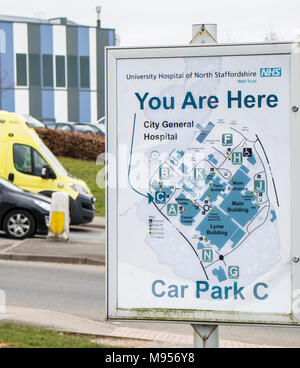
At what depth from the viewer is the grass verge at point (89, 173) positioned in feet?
84.0

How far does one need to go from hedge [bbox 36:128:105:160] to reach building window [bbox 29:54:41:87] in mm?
21067

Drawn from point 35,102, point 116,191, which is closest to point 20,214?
point 116,191

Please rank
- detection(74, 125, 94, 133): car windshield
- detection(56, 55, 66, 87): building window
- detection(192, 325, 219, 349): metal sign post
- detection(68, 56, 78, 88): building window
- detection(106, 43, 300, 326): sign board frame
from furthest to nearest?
1. detection(68, 56, 78, 88): building window
2. detection(56, 55, 66, 87): building window
3. detection(74, 125, 94, 133): car windshield
4. detection(192, 325, 219, 349): metal sign post
5. detection(106, 43, 300, 326): sign board frame

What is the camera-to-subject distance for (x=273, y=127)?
4.00 meters

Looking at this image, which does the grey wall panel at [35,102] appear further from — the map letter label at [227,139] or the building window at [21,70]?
the map letter label at [227,139]

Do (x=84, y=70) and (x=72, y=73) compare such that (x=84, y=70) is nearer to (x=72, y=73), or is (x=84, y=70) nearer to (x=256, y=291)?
(x=72, y=73)

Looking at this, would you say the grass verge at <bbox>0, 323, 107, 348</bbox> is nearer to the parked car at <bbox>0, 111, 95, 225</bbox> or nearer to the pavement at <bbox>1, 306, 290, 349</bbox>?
the pavement at <bbox>1, 306, 290, 349</bbox>

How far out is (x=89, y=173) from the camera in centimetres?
2836


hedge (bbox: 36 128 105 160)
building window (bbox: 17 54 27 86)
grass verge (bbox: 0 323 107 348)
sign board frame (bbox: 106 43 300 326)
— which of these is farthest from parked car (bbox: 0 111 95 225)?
building window (bbox: 17 54 27 86)

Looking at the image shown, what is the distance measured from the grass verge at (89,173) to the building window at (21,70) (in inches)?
862

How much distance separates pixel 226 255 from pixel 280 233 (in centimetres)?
Answer: 32

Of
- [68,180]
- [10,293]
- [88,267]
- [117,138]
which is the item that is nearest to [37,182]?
[68,180]

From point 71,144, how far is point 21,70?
A: 71.1 feet

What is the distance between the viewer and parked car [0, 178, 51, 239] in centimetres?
1692
